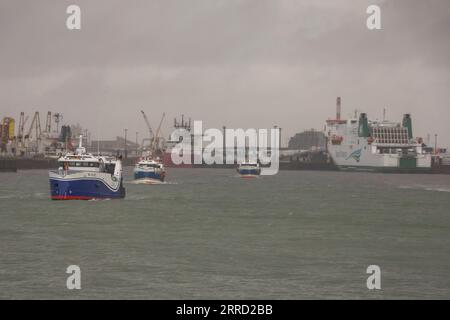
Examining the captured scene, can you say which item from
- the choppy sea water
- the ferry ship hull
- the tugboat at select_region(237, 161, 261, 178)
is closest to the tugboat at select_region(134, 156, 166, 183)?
the ferry ship hull

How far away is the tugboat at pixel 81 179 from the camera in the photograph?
75188mm

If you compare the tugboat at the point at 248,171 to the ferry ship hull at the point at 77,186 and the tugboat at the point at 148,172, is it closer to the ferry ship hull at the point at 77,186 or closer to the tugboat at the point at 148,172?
the tugboat at the point at 148,172

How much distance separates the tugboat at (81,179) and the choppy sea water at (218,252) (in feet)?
4.39

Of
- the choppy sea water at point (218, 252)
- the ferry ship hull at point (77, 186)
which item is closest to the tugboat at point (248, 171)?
the ferry ship hull at point (77, 186)

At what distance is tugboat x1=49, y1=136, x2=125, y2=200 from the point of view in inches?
2960

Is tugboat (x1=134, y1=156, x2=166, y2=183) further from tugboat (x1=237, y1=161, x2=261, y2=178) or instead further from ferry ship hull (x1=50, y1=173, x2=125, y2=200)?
tugboat (x1=237, y1=161, x2=261, y2=178)

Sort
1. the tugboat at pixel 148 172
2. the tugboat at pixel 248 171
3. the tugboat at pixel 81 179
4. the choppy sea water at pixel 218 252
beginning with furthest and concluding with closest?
the tugboat at pixel 248 171, the tugboat at pixel 148 172, the tugboat at pixel 81 179, the choppy sea water at pixel 218 252

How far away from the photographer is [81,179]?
75062 millimetres

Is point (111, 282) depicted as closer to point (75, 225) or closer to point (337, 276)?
point (337, 276)

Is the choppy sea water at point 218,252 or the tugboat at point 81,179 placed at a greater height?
the tugboat at point 81,179

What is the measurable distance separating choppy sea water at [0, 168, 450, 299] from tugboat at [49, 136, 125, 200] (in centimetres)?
134

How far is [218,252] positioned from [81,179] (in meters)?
36.0

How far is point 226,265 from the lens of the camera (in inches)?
1463
